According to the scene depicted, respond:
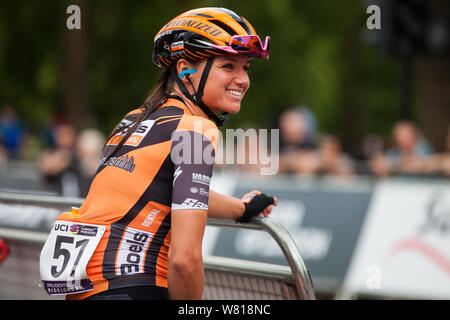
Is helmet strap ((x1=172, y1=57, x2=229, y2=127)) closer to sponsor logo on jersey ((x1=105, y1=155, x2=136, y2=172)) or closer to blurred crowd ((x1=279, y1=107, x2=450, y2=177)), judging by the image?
sponsor logo on jersey ((x1=105, y1=155, x2=136, y2=172))

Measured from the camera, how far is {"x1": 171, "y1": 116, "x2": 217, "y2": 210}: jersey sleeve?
8.05ft

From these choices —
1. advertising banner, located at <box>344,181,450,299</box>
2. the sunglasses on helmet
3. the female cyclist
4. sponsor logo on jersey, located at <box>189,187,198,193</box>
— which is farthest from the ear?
advertising banner, located at <box>344,181,450,299</box>

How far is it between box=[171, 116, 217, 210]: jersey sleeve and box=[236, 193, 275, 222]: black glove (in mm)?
640

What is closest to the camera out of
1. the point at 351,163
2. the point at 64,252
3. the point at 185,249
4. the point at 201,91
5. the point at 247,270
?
the point at 185,249

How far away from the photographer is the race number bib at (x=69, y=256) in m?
2.59

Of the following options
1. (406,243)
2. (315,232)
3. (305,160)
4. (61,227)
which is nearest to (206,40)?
(61,227)

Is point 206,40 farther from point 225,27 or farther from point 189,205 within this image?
point 189,205

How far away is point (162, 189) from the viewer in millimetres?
2576

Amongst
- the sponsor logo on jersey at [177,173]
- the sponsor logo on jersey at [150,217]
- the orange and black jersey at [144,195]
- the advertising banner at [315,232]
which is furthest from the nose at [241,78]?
the advertising banner at [315,232]

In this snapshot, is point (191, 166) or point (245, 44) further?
point (245, 44)

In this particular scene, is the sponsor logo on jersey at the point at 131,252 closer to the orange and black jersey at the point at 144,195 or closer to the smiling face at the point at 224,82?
the orange and black jersey at the point at 144,195

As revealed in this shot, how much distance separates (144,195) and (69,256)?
0.39m

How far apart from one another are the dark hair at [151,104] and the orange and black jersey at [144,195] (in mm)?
52
